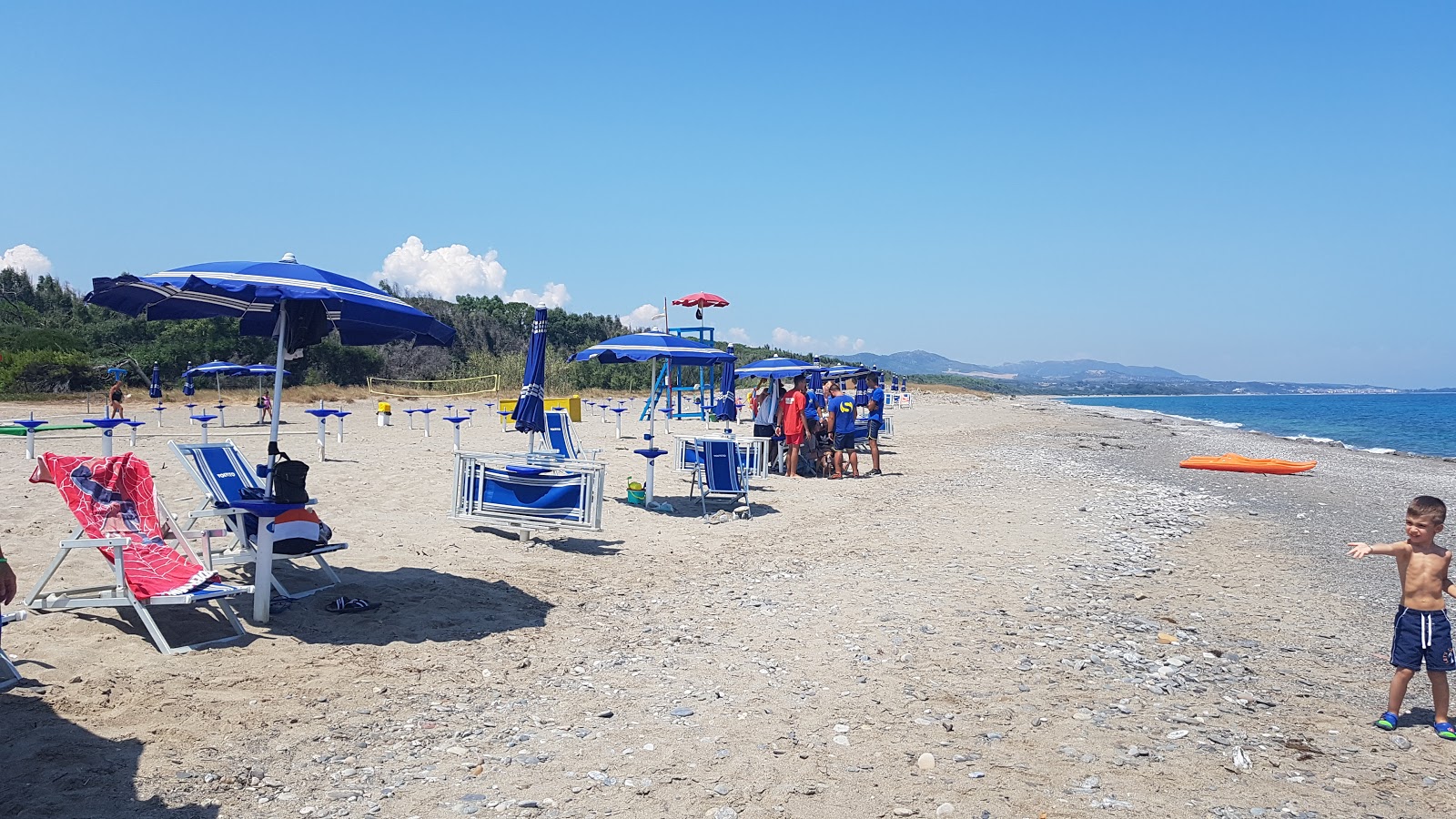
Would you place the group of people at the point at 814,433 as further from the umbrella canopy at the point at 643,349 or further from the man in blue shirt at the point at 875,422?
the umbrella canopy at the point at 643,349

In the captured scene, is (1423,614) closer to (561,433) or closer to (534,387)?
(534,387)

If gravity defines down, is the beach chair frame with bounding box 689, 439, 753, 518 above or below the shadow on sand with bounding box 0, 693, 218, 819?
above

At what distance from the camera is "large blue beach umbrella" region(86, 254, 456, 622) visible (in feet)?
15.9

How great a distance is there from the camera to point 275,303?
17.7ft

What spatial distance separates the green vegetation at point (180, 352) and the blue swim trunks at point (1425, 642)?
26.1 meters

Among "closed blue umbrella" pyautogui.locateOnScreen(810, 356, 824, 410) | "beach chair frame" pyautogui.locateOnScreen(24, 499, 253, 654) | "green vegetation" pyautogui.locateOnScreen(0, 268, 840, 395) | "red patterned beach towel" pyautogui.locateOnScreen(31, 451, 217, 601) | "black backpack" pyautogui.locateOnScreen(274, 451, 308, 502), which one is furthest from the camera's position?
"green vegetation" pyautogui.locateOnScreen(0, 268, 840, 395)

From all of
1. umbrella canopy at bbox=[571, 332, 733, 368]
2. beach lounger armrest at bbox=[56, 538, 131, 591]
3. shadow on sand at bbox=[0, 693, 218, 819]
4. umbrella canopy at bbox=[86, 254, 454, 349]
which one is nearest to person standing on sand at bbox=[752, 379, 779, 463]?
umbrella canopy at bbox=[571, 332, 733, 368]

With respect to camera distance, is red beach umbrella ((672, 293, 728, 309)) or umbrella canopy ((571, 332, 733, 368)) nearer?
umbrella canopy ((571, 332, 733, 368))

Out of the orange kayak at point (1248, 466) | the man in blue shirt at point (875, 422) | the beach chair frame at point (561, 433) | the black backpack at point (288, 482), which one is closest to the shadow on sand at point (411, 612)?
the black backpack at point (288, 482)

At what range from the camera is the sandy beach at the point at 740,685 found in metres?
3.26

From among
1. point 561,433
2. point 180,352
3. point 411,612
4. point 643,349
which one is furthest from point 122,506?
point 180,352

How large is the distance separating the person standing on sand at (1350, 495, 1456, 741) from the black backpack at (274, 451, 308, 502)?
18.5 feet

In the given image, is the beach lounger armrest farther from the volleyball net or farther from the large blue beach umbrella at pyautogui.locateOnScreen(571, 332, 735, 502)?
the volleyball net

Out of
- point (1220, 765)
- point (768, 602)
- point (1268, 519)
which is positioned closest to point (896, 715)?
point (1220, 765)
